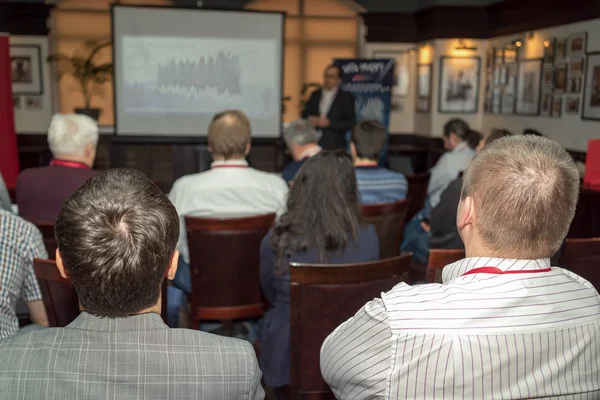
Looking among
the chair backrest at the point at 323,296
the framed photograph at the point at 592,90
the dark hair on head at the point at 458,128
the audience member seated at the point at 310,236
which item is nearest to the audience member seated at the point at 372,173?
the audience member seated at the point at 310,236

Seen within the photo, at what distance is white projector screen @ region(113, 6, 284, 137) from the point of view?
23.8 ft

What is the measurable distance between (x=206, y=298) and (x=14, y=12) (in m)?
8.39

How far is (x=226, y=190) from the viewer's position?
2.93 metres

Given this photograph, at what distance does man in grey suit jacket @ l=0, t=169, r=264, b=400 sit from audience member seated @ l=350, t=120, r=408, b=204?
86.0 inches

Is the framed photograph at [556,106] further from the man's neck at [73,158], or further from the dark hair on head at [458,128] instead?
the man's neck at [73,158]

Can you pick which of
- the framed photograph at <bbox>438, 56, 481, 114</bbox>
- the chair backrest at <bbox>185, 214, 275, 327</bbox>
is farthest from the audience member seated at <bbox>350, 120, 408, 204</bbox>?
the framed photograph at <bbox>438, 56, 481, 114</bbox>

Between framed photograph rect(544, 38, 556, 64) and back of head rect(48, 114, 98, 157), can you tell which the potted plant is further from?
back of head rect(48, 114, 98, 157)

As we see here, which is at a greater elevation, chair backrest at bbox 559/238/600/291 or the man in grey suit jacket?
the man in grey suit jacket

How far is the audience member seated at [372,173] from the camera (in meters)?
3.23

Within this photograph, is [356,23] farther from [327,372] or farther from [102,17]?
[327,372]

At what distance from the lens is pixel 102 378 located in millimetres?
949

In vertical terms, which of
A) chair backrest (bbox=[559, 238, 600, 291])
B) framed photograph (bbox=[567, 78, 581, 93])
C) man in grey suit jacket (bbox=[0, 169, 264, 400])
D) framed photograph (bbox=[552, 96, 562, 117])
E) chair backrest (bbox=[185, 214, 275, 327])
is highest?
framed photograph (bbox=[567, 78, 581, 93])

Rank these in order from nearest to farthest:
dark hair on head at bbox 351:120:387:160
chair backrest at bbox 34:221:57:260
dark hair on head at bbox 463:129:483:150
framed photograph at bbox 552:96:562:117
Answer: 1. chair backrest at bbox 34:221:57:260
2. dark hair on head at bbox 351:120:387:160
3. dark hair on head at bbox 463:129:483:150
4. framed photograph at bbox 552:96:562:117

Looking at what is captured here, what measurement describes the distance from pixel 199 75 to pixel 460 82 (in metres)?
3.99
